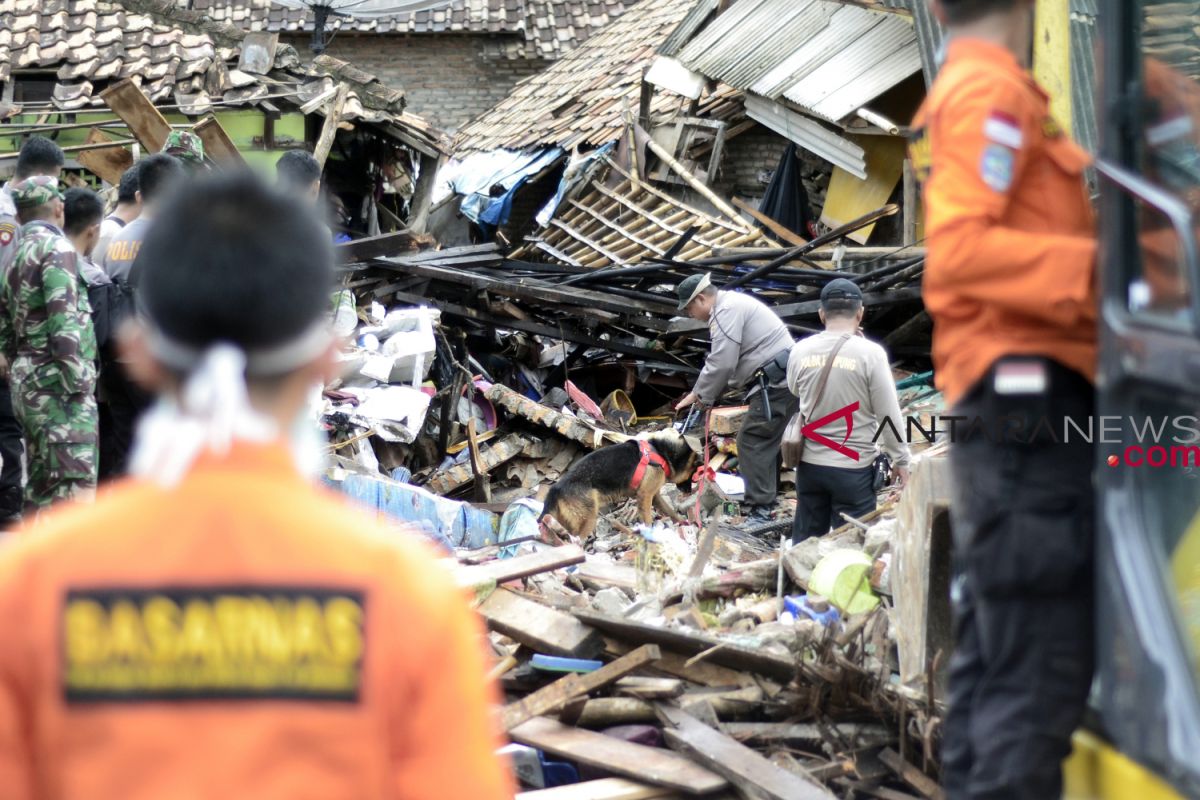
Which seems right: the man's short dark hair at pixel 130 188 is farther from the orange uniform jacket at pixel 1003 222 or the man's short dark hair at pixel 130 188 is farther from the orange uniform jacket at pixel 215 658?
the orange uniform jacket at pixel 215 658

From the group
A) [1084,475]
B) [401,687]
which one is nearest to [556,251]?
[1084,475]

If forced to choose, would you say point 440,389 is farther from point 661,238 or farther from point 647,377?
point 661,238

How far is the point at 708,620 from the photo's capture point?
230 inches

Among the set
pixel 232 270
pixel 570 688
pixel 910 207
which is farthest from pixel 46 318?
pixel 910 207

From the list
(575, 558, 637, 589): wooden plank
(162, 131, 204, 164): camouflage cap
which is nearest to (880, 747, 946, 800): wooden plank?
(575, 558, 637, 589): wooden plank

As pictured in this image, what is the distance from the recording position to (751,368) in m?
10.2

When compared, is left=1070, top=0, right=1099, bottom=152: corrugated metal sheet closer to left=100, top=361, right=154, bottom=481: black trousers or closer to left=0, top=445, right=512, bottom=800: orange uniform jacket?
left=100, top=361, right=154, bottom=481: black trousers

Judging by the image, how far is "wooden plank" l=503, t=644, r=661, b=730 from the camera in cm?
460

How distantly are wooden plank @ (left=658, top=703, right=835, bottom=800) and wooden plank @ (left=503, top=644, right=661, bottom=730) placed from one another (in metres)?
0.26

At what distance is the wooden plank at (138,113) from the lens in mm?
10852

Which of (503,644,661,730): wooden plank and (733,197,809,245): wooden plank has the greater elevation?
(733,197,809,245): wooden plank

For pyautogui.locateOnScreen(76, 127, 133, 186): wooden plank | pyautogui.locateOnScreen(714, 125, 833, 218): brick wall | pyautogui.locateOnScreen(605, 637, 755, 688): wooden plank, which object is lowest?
pyautogui.locateOnScreen(605, 637, 755, 688): wooden plank

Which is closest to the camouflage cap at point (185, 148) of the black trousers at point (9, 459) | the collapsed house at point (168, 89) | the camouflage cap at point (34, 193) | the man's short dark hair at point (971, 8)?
the camouflage cap at point (34, 193)

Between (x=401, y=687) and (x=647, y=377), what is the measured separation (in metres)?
12.9
